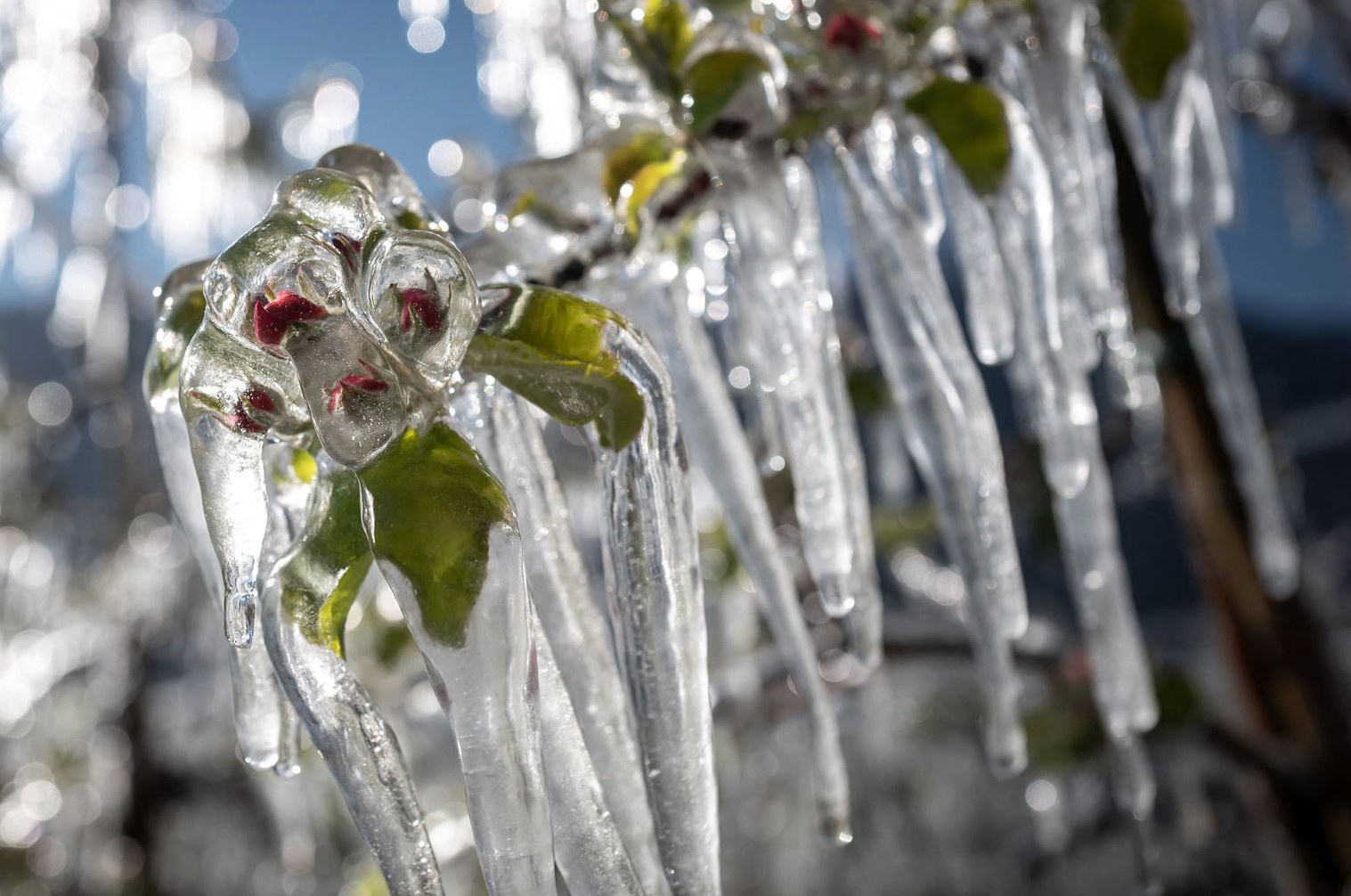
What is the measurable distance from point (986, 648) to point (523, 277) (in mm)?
272

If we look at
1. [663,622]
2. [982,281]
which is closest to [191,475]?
[663,622]

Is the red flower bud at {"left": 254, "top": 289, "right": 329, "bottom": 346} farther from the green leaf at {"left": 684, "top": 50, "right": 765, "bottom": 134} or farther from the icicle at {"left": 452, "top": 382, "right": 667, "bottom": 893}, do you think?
the green leaf at {"left": 684, "top": 50, "right": 765, "bottom": 134}

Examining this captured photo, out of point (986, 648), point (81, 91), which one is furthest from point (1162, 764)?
point (81, 91)

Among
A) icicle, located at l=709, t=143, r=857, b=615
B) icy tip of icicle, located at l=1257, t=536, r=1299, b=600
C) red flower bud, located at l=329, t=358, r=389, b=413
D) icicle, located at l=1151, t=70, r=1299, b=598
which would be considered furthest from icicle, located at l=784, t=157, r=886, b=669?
icy tip of icicle, located at l=1257, t=536, r=1299, b=600

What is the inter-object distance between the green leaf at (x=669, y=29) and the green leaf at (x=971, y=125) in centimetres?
10

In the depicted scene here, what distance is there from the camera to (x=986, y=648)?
20.1 inches

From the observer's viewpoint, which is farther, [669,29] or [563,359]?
[669,29]

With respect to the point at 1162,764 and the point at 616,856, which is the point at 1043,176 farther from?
the point at 1162,764

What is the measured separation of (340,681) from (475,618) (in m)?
0.05

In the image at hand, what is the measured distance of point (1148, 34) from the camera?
490 mm

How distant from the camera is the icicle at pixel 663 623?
0.99 feet

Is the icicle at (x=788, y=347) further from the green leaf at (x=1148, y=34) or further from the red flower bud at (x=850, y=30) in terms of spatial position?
the green leaf at (x=1148, y=34)

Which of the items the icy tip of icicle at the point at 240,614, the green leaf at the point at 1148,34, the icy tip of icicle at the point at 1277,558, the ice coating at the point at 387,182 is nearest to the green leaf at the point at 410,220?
the ice coating at the point at 387,182

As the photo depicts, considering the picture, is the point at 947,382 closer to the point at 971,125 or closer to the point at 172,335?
the point at 971,125
